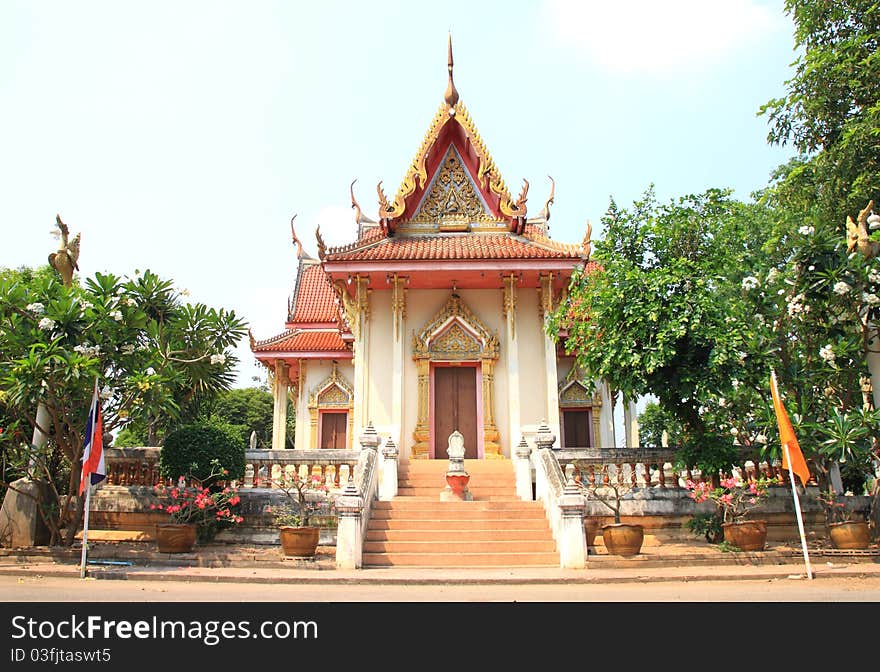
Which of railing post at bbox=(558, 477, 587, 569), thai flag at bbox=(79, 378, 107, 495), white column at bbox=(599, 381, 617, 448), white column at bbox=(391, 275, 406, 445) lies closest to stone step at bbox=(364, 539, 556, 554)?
railing post at bbox=(558, 477, 587, 569)

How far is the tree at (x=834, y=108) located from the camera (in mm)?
11258

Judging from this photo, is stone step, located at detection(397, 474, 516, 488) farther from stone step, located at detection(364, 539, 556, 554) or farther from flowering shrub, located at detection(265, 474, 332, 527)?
stone step, located at detection(364, 539, 556, 554)

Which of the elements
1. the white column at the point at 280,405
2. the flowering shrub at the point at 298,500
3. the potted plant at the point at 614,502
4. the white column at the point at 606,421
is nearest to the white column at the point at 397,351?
the flowering shrub at the point at 298,500

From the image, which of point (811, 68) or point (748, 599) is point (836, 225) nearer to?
point (811, 68)

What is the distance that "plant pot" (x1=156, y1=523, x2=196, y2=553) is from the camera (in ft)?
29.4

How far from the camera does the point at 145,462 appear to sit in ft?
34.9

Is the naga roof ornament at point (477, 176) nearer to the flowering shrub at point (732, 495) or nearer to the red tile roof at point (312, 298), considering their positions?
the red tile roof at point (312, 298)

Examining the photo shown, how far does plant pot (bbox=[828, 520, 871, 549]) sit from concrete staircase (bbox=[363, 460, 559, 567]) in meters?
3.83

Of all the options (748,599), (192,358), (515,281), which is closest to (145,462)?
(192,358)

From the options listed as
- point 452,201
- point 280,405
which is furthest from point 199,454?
point 280,405

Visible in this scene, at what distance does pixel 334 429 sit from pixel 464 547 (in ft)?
31.6

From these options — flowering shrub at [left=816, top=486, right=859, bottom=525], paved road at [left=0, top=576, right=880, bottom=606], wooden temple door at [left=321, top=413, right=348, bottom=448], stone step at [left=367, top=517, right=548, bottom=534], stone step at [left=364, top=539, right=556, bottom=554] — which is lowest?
paved road at [left=0, top=576, right=880, bottom=606]

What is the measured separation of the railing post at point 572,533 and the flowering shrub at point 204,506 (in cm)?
442

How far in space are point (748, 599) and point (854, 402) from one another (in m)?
6.25
